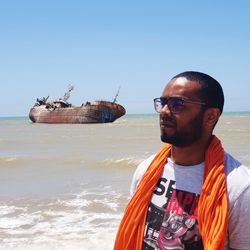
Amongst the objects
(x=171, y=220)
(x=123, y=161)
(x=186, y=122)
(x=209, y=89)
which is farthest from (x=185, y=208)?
(x=123, y=161)

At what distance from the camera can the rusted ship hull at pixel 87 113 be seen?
51.7 m

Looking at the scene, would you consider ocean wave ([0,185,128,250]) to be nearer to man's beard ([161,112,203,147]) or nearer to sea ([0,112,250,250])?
sea ([0,112,250,250])

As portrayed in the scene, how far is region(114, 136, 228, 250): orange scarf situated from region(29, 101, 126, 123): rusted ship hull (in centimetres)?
4966

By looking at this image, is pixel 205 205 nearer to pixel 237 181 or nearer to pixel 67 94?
pixel 237 181

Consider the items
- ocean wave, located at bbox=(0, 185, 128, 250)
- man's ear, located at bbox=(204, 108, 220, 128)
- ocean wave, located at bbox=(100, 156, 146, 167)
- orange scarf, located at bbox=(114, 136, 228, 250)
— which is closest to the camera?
orange scarf, located at bbox=(114, 136, 228, 250)

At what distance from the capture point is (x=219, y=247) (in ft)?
5.39

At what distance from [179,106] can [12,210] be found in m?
5.80

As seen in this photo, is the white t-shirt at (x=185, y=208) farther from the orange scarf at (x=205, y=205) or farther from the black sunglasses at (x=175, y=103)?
the black sunglasses at (x=175, y=103)

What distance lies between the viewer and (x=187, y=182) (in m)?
1.84

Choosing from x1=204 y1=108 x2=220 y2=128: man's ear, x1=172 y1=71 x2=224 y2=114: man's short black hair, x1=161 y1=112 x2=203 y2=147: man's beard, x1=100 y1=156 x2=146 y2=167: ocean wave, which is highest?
x1=172 y1=71 x2=224 y2=114: man's short black hair

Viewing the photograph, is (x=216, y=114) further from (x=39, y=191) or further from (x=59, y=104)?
(x=59, y=104)

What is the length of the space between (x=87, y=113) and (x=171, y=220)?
50.1 meters

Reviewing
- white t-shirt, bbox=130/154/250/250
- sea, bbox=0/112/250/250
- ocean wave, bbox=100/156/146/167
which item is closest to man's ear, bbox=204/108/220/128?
white t-shirt, bbox=130/154/250/250

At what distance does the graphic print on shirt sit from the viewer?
1.77 meters
